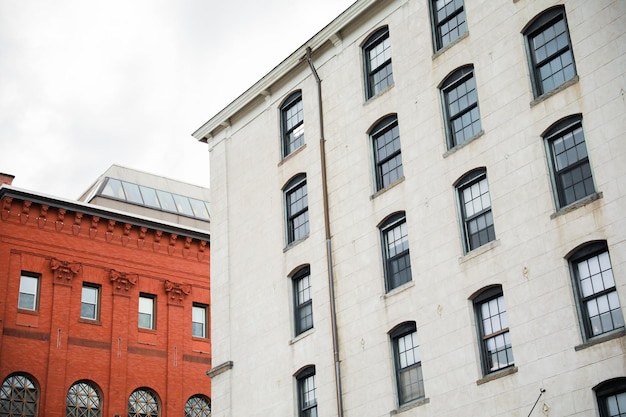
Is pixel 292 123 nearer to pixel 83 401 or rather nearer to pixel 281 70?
pixel 281 70

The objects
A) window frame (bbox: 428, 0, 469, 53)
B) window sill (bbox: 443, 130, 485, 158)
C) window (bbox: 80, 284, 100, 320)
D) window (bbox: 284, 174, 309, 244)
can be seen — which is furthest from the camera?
window (bbox: 80, 284, 100, 320)

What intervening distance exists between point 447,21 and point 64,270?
81.7 ft

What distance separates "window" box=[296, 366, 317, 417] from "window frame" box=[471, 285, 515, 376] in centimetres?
717

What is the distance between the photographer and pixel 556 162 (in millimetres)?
25109

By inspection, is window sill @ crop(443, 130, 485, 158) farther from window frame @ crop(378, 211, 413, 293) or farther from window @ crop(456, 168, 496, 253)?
window frame @ crop(378, 211, 413, 293)

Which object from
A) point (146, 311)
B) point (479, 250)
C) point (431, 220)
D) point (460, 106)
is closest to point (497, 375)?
point (479, 250)

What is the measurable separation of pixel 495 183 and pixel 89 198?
112ft

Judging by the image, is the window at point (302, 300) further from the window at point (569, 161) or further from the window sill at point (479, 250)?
the window at point (569, 161)

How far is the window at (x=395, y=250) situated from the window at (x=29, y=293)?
22.1m

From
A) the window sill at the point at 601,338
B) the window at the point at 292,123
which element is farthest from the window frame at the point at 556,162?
the window at the point at 292,123

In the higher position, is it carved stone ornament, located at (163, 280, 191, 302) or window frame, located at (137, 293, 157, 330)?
carved stone ornament, located at (163, 280, 191, 302)

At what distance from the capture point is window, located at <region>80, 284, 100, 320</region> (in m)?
47.0

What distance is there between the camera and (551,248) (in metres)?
24.3

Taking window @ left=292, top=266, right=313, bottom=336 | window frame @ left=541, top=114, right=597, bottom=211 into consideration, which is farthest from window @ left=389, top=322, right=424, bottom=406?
window frame @ left=541, top=114, right=597, bottom=211
